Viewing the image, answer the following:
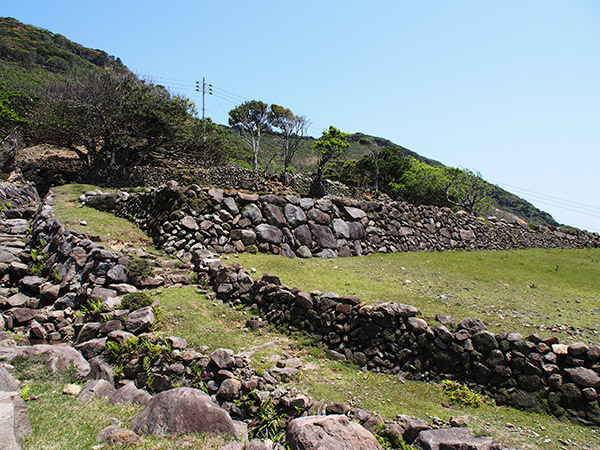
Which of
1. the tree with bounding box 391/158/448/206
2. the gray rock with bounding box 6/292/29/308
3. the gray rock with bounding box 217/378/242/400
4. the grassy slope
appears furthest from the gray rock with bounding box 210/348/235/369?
the tree with bounding box 391/158/448/206

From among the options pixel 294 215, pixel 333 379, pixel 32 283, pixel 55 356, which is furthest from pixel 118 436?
pixel 294 215

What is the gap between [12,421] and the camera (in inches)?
135

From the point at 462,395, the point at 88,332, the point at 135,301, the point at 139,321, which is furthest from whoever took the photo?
the point at 135,301

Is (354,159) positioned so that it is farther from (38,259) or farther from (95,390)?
(95,390)

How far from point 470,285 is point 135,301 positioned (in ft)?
31.3

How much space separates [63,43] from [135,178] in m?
94.7

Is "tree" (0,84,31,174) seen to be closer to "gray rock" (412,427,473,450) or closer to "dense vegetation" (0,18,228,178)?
"dense vegetation" (0,18,228,178)

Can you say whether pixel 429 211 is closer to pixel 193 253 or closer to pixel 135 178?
pixel 193 253

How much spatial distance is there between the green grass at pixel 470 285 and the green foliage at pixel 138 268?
9.13 feet

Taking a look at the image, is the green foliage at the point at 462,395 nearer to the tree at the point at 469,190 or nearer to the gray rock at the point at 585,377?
the gray rock at the point at 585,377

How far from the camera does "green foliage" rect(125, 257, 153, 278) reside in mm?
9125

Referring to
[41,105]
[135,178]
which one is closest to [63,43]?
[41,105]

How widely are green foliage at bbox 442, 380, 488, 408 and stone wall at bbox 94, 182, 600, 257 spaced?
26.3 feet

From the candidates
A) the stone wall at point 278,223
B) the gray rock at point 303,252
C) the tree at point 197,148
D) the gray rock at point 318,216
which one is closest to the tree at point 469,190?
the stone wall at point 278,223
